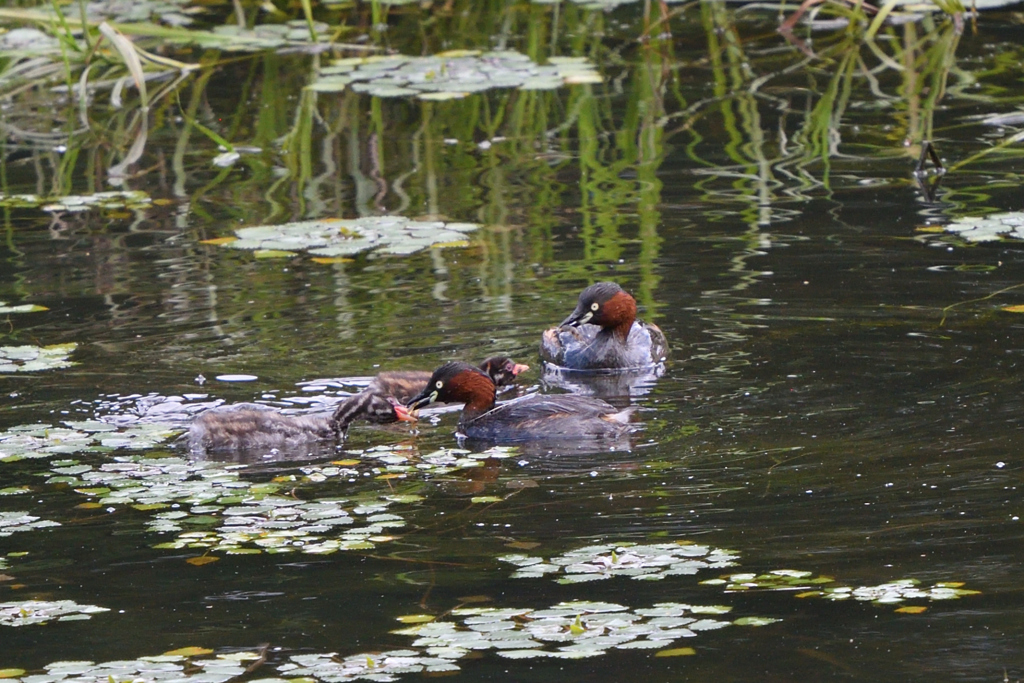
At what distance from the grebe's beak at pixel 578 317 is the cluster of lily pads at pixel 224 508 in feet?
6.80

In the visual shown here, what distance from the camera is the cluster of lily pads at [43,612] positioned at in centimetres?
465

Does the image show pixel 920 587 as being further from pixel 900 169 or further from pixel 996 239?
pixel 900 169

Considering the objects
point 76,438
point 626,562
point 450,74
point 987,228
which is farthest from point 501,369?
point 450,74

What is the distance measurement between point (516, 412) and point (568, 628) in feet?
7.66

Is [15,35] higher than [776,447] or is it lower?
higher

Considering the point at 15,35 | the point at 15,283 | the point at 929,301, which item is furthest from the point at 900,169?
the point at 15,35

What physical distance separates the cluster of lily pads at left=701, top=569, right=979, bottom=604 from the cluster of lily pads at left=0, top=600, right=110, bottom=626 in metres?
1.75

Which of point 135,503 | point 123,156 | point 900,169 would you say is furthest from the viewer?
point 123,156

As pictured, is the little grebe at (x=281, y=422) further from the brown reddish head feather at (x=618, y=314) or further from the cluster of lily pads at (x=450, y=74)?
the cluster of lily pads at (x=450, y=74)

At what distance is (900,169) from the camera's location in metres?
10.1

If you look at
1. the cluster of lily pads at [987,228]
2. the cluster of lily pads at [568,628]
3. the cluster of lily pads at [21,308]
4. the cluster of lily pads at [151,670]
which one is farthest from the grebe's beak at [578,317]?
the cluster of lily pads at [151,670]

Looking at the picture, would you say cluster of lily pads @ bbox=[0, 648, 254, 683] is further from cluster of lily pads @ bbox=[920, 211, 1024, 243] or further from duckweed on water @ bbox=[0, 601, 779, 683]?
cluster of lily pads @ bbox=[920, 211, 1024, 243]

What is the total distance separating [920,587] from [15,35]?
1219cm

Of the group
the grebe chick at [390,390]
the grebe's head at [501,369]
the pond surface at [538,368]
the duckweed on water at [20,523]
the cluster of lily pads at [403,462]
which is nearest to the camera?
the pond surface at [538,368]
